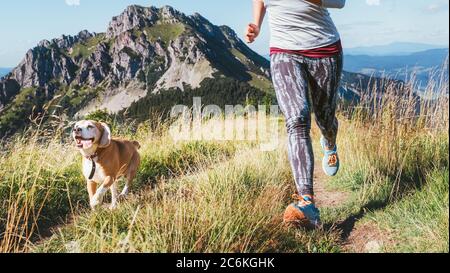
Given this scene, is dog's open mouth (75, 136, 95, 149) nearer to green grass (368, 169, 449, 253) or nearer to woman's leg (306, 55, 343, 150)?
woman's leg (306, 55, 343, 150)

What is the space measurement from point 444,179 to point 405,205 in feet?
1.29

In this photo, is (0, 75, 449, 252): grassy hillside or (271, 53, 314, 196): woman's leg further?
(271, 53, 314, 196): woman's leg

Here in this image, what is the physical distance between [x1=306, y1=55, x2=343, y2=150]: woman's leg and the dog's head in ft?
6.33

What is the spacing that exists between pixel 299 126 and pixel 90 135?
1.90 meters

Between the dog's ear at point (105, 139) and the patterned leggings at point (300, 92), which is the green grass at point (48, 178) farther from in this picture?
the patterned leggings at point (300, 92)

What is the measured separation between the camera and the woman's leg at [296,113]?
3.44 metres

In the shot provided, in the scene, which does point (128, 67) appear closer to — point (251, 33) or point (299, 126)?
point (251, 33)

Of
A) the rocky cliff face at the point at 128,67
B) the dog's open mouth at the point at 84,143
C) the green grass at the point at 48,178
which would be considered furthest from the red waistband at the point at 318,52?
the rocky cliff face at the point at 128,67

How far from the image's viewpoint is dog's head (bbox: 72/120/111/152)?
13.1 ft

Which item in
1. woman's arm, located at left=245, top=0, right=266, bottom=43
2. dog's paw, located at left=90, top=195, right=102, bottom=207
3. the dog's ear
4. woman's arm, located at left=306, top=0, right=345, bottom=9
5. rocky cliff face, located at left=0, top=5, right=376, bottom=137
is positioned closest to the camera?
woman's arm, located at left=306, top=0, right=345, bottom=9

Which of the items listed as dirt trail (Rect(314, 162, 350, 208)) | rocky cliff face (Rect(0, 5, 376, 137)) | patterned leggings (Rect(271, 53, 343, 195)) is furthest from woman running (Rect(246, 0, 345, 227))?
rocky cliff face (Rect(0, 5, 376, 137))

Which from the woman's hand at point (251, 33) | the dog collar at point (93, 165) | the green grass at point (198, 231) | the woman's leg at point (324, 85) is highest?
the woman's hand at point (251, 33)

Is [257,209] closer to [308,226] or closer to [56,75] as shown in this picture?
[308,226]

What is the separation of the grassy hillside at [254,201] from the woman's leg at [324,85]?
2.45 ft
